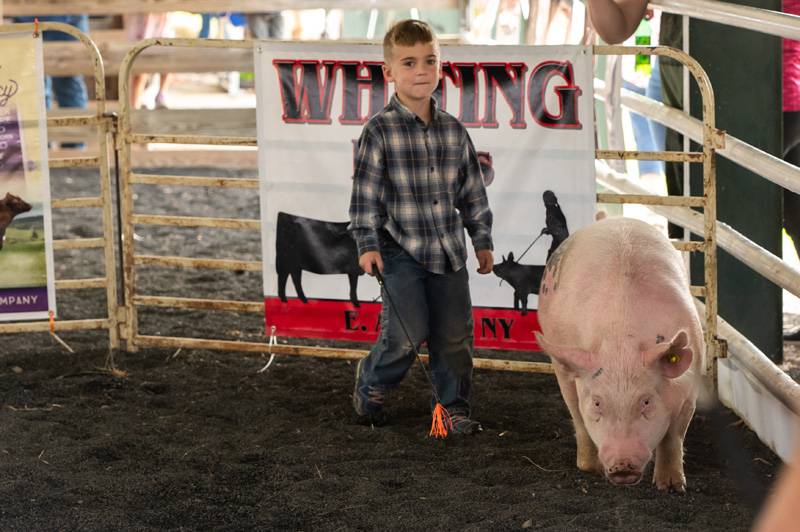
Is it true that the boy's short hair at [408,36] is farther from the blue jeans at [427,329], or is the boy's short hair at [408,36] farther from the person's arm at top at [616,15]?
the person's arm at top at [616,15]

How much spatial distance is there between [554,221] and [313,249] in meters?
1.08

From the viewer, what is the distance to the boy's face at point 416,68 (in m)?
3.95

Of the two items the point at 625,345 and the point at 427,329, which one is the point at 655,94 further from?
the point at 625,345

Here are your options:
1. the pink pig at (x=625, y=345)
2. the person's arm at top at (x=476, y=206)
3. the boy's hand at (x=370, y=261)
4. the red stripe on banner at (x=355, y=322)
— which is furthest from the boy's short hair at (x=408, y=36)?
the red stripe on banner at (x=355, y=322)

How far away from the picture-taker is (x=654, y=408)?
3.29 meters

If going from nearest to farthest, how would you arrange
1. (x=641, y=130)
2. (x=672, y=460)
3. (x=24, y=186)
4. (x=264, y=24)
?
1. (x=672, y=460)
2. (x=24, y=186)
3. (x=641, y=130)
4. (x=264, y=24)

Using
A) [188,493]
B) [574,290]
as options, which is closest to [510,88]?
[574,290]

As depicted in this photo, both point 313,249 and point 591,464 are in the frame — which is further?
point 313,249

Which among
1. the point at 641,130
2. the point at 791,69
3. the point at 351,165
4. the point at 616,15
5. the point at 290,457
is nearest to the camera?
the point at 616,15

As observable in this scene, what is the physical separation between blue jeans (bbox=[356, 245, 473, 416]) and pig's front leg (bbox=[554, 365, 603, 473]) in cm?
62

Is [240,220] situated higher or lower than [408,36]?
lower

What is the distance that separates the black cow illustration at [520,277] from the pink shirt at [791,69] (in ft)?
5.09

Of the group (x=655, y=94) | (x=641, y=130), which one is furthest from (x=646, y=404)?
(x=641, y=130)

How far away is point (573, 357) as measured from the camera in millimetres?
3340
